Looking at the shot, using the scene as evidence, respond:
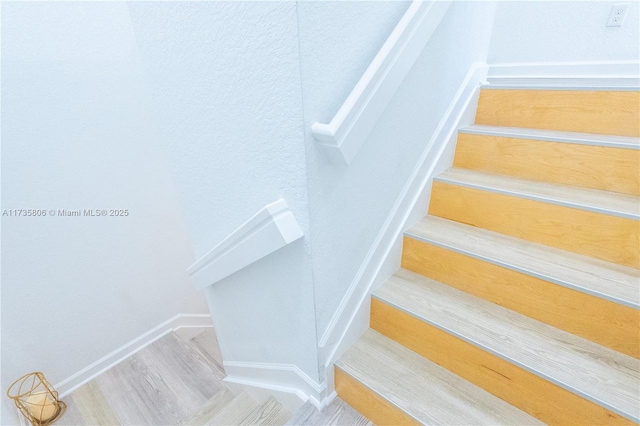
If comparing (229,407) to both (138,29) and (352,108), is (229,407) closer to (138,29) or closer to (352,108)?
(352,108)

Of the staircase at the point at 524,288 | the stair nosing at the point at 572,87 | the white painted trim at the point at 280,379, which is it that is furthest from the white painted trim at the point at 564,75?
the white painted trim at the point at 280,379

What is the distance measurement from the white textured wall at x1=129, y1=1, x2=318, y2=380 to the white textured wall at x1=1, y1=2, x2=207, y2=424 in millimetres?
720

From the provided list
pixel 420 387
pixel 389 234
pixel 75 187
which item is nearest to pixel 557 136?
pixel 389 234

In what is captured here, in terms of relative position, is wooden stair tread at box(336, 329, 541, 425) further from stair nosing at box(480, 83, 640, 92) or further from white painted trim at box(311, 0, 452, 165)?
stair nosing at box(480, 83, 640, 92)

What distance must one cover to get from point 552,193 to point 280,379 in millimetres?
1324

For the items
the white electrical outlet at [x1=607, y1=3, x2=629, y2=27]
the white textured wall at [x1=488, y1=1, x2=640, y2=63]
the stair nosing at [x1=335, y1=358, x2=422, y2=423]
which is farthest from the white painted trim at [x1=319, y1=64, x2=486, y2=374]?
the white electrical outlet at [x1=607, y1=3, x2=629, y2=27]

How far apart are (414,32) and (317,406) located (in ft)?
4.23

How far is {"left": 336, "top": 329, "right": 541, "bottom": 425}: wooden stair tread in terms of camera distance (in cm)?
90

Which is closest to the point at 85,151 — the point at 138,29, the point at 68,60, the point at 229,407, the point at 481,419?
the point at 68,60

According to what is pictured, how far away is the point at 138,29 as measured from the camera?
101 centimetres

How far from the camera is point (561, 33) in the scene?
160 cm

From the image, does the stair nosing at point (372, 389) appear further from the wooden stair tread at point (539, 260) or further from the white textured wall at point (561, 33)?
the white textured wall at point (561, 33)

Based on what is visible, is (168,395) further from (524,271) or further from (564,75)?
(564,75)

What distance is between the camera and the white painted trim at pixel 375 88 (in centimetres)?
72
